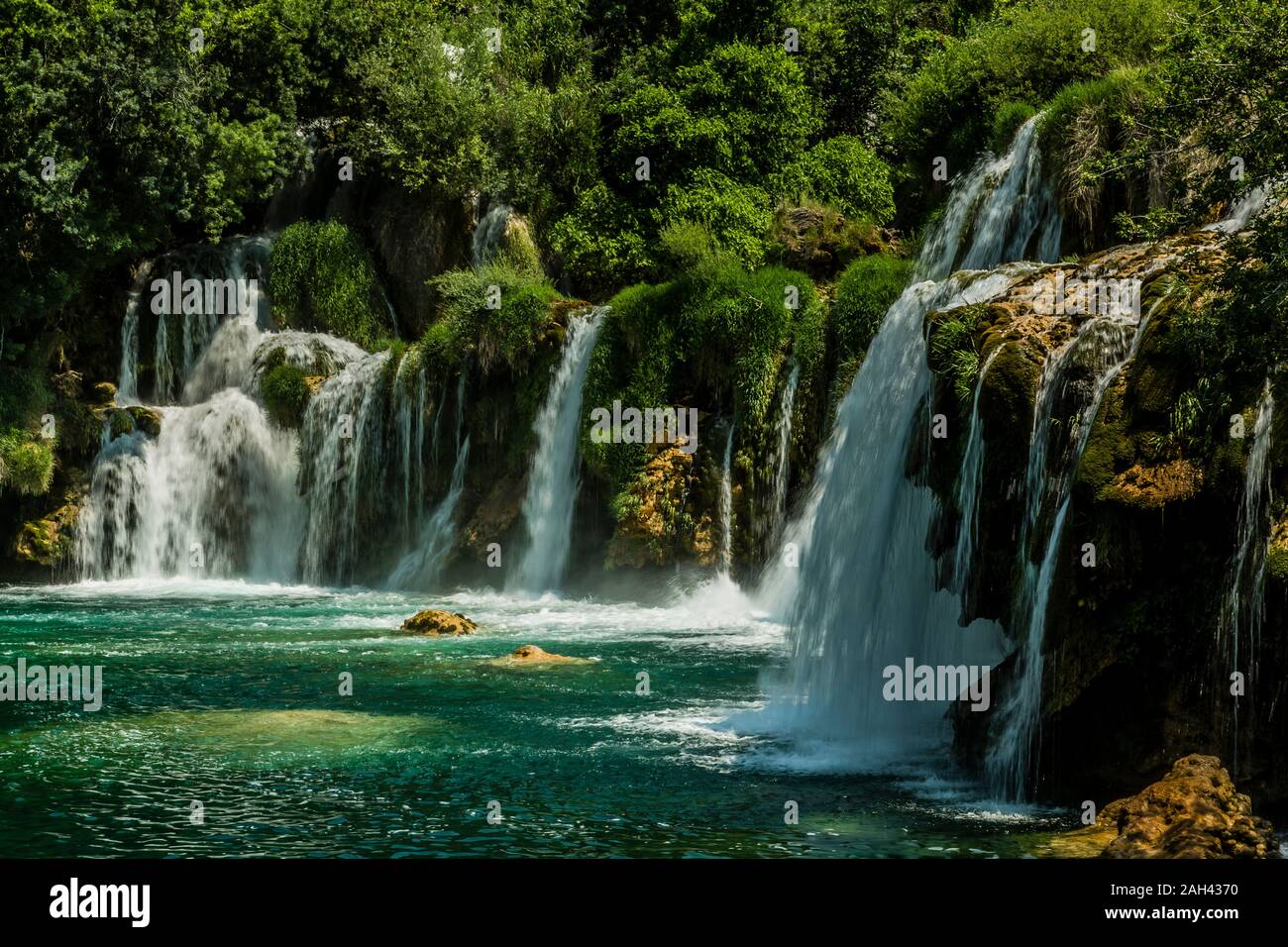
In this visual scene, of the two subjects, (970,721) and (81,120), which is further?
(81,120)

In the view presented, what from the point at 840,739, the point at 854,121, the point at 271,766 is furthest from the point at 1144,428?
the point at 854,121

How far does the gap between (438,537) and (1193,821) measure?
73.4ft

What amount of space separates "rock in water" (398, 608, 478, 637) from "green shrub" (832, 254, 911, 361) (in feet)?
26.9

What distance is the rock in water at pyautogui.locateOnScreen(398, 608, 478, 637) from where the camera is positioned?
2089 centimetres

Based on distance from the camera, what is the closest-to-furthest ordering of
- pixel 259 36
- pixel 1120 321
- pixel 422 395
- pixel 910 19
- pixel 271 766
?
pixel 1120 321 → pixel 271 766 → pixel 422 395 → pixel 259 36 → pixel 910 19

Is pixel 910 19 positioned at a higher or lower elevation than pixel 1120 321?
higher

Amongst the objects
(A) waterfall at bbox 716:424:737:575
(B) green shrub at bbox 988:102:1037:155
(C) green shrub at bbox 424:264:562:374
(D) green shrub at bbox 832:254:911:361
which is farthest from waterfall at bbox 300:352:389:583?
(B) green shrub at bbox 988:102:1037:155

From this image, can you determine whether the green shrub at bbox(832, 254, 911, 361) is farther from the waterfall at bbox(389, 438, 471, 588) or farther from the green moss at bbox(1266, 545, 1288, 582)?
the green moss at bbox(1266, 545, 1288, 582)

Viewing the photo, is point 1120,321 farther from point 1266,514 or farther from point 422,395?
point 422,395

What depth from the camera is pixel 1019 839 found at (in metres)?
9.55

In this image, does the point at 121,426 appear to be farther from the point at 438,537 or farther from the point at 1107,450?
the point at 1107,450

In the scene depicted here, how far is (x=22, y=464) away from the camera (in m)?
30.1

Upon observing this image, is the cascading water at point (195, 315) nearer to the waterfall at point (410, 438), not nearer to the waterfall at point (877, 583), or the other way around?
the waterfall at point (410, 438)

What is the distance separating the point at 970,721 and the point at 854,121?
97.1 feet
